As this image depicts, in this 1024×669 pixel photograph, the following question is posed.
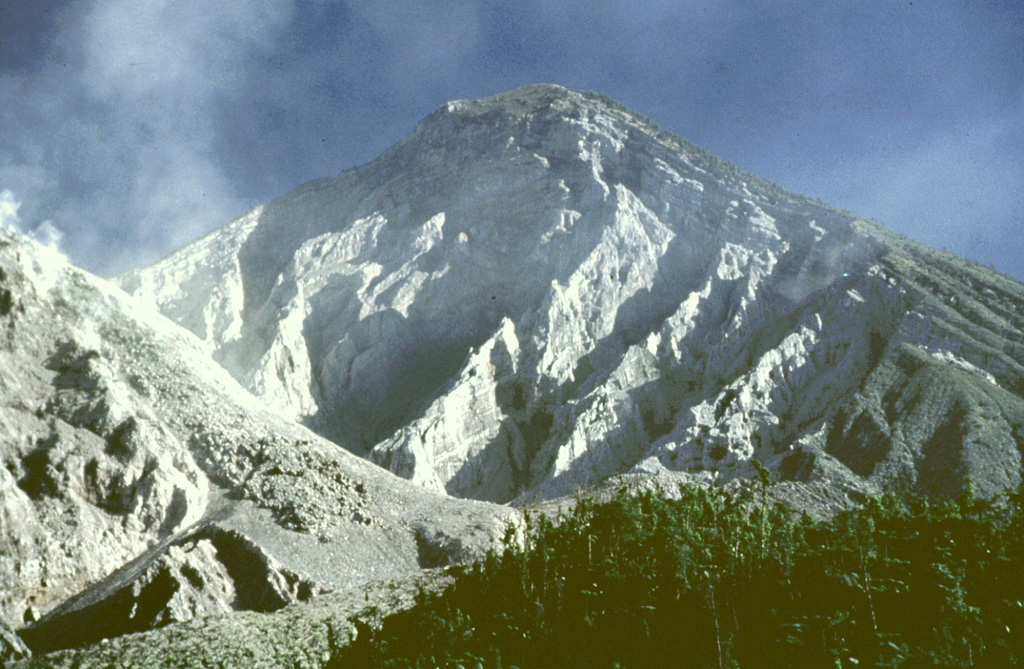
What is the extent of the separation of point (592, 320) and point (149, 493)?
64.5 metres

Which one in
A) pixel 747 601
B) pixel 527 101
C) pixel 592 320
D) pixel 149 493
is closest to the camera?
pixel 747 601

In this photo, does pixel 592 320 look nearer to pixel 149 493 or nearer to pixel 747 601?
pixel 149 493

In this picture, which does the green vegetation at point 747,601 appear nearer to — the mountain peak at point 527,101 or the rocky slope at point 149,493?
the rocky slope at point 149,493

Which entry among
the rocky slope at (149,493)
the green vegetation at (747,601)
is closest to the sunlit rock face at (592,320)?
the rocky slope at (149,493)

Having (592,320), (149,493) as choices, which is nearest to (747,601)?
(149,493)

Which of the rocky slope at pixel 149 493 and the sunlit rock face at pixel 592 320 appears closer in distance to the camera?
the rocky slope at pixel 149 493

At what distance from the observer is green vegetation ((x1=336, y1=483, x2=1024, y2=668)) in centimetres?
1490

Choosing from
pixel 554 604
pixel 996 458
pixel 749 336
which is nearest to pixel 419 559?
pixel 554 604

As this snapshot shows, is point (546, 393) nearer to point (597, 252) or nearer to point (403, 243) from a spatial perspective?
point (597, 252)

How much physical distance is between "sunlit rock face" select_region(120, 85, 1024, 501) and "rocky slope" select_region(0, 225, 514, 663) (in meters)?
29.3

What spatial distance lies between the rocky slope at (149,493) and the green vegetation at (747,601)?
37.2ft

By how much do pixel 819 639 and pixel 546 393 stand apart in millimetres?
67959

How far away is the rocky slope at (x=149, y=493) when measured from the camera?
1082 inches

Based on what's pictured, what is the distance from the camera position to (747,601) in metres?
18.3
